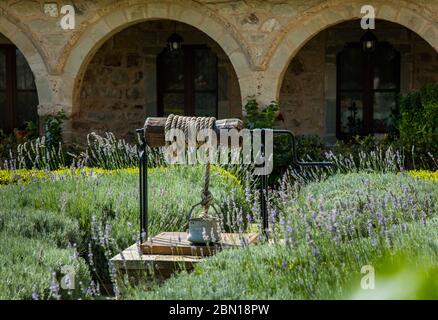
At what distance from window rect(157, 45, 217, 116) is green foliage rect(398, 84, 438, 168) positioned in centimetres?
315

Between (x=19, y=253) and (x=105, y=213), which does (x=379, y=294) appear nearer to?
(x=19, y=253)

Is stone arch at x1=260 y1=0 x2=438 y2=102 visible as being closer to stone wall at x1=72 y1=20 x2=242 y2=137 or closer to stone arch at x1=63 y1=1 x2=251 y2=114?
stone arch at x1=63 y1=1 x2=251 y2=114

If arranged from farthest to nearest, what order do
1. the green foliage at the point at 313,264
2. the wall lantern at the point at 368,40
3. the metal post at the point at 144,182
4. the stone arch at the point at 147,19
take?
the wall lantern at the point at 368,40 → the stone arch at the point at 147,19 → the metal post at the point at 144,182 → the green foliage at the point at 313,264

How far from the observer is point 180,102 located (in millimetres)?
12969

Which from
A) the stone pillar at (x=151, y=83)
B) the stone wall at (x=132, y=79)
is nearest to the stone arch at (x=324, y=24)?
the stone wall at (x=132, y=79)

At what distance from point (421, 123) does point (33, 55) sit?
4982 mm

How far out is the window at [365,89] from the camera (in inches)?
497

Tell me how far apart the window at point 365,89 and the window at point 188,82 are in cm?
187

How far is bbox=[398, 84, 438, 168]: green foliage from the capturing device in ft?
34.4

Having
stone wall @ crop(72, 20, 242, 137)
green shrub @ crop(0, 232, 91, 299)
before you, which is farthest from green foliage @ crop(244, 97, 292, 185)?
green shrub @ crop(0, 232, 91, 299)

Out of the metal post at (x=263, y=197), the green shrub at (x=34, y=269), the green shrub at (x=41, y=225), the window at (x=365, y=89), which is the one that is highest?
the window at (x=365, y=89)

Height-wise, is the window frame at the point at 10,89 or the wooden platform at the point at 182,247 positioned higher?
the window frame at the point at 10,89

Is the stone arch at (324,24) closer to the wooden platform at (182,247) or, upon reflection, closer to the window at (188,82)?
the window at (188,82)
